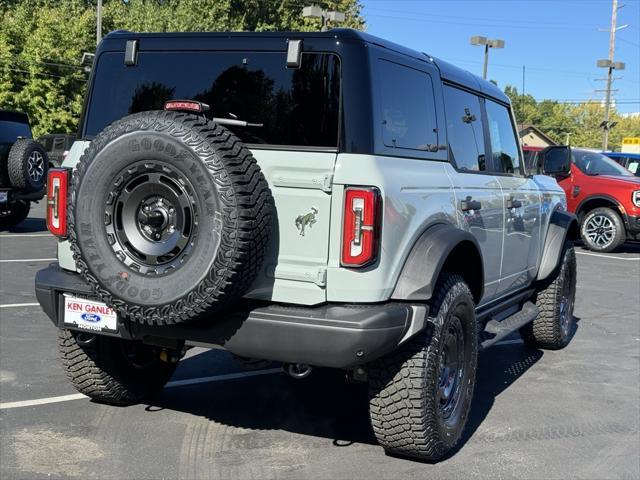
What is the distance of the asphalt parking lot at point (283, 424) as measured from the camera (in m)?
3.83

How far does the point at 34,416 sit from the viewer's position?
438 centimetres

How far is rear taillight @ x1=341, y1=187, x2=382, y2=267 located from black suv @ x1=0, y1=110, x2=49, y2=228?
10085 millimetres

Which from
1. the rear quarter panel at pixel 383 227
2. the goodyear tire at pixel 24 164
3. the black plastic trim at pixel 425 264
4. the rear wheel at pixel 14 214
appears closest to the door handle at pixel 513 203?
the black plastic trim at pixel 425 264

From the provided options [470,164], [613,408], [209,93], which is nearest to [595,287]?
[613,408]

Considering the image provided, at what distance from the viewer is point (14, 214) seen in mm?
13406

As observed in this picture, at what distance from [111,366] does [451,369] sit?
192 cm

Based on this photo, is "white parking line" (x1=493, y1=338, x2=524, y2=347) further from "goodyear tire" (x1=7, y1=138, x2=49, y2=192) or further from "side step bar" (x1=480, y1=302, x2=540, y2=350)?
"goodyear tire" (x1=7, y1=138, x2=49, y2=192)

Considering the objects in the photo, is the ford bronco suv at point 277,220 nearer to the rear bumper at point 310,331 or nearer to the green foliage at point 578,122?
the rear bumper at point 310,331

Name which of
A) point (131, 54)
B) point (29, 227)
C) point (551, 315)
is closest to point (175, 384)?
point (131, 54)

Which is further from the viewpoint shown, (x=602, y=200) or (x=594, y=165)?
(x=594, y=165)

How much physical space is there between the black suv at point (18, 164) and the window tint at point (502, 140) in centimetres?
872

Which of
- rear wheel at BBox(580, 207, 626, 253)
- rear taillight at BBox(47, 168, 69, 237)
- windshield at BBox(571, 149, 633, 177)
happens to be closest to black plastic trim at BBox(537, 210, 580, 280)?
rear taillight at BBox(47, 168, 69, 237)

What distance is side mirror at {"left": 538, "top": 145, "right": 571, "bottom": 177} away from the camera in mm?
6258

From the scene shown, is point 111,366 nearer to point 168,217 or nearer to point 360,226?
point 168,217
